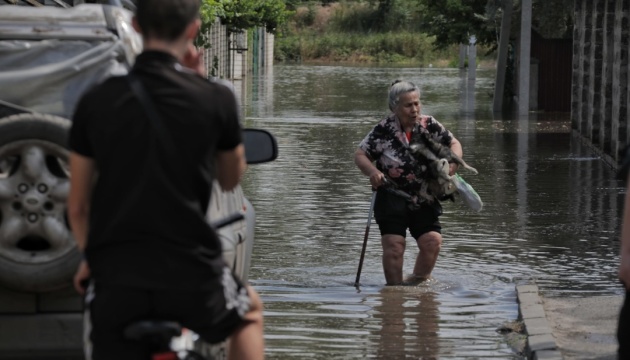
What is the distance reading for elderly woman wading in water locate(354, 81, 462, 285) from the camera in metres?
10.3

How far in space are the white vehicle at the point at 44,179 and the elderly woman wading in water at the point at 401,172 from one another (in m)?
4.15

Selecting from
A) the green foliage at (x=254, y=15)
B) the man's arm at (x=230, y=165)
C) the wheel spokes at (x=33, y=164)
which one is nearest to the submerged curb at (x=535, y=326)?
the wheel spokes at (x=33, y=164)

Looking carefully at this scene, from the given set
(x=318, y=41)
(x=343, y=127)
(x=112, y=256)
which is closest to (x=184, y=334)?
(x=112, y=256)

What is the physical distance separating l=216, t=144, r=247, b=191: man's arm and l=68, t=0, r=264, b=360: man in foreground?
0.23 feet

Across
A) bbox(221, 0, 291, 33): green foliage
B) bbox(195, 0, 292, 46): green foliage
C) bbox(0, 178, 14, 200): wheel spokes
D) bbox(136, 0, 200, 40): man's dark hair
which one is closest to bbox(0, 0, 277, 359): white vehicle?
bbox(0, 178, 14, 200): wheel spokes

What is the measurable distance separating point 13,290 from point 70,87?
0.91 metres

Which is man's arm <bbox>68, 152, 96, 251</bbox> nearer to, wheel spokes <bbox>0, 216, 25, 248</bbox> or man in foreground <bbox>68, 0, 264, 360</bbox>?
man in foreground <bbox>68, 0, 264, 360</bbox>

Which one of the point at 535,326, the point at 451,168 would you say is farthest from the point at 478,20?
the point at 535,326

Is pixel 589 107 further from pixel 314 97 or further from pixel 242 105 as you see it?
pixel 314 97

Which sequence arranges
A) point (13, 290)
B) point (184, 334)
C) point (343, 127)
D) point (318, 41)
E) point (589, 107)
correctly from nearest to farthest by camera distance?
point (184, 334) → point (13, 290) → point (589, 107) → point (343, 127) → point (318, 41)

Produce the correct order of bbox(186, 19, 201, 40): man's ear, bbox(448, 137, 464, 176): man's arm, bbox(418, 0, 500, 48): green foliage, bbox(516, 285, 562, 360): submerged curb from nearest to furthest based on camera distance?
bbox(186, 19, 201, 40): man's ear < bbox(516, 285, 562, 360): submerged curb < bbox(448, 137, 464, 176): man's arm < bbox(418, 0, 500, 48): green foliage

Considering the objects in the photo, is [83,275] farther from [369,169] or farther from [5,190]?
[369,169]

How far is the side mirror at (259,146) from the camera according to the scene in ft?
18.4

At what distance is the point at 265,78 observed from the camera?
60094 mm
